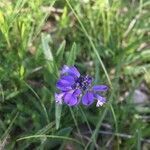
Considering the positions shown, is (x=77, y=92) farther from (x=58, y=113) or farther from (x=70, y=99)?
(x=58, y=113)

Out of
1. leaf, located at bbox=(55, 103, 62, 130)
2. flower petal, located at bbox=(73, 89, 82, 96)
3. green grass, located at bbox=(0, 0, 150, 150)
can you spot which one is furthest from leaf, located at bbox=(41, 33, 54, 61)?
flower petal, located at bbox=(73, 89, 82, 96)

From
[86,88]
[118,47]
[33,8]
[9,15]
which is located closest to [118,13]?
[118,47]

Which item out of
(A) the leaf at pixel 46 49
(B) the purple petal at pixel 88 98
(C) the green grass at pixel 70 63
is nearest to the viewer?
(B) the purple petal at pixel 88 98

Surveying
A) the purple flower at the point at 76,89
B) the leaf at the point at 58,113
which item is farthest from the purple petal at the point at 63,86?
the leaf at the point at 58,113

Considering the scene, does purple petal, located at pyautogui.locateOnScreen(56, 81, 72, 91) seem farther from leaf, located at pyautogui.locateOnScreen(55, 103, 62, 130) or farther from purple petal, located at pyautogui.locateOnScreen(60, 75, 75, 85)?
leaf, located at pyautogui.locateOnScreen(55, 103, 62, 130)

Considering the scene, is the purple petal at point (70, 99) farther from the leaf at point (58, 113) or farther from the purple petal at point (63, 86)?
the leaf at point (58, 113)

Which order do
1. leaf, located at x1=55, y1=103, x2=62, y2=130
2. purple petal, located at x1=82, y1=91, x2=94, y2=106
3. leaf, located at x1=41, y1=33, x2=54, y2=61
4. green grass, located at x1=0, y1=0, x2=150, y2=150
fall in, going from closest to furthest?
purple petal, located at x1=82, y1=91, x2=94, y2=106, leaf, located at x1=55, y1=103, x2=62, y2=130, green grass, located at x1=0, y1=0, x2=150, y2=150, leaf, located at x1=41, y1=33, x2=54, y2=61
